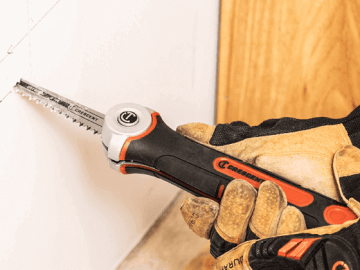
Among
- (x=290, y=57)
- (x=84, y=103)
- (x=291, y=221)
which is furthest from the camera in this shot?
(x=290, y=57)

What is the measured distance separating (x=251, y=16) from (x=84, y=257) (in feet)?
2.47

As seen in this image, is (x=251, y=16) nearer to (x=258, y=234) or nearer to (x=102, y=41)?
(x=102, y=41)

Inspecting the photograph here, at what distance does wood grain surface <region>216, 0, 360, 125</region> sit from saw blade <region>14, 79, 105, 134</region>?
0.61 m

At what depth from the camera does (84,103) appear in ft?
2.20

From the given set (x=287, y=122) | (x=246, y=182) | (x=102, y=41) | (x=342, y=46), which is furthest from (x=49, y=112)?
(x=342, y=46)

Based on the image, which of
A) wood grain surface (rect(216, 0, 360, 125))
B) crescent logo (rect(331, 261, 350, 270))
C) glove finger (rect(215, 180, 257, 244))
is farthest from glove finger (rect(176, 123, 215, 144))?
wood grain surface (rect(216, 0, 360, 125))

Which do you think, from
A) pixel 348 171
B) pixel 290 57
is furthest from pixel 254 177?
pixel 290 57

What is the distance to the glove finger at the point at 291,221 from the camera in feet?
1.83

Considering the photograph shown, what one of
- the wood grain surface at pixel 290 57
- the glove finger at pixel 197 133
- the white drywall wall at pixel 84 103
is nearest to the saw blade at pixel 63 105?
the white drywall wall at pixel 84 103

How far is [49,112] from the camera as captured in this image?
2.00 feet

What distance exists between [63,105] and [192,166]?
228 millimetres

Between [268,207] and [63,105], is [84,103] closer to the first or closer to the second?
[63,105]

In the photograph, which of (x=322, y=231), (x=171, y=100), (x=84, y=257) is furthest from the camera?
(x=171, y=100)

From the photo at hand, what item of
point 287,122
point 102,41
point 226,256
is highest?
point 102,41
